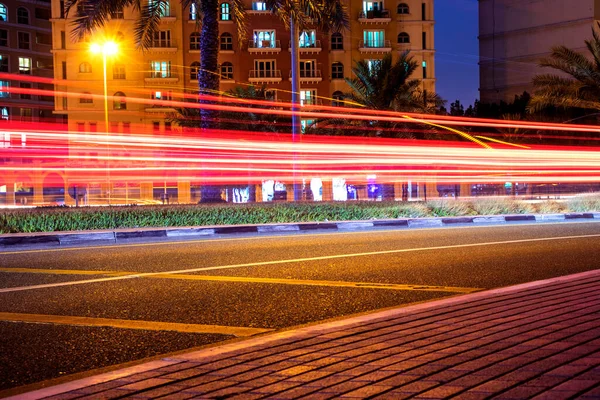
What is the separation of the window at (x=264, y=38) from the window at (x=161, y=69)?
7.85m

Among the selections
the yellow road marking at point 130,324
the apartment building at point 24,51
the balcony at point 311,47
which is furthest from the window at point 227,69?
the yellow road marking at point 130,324

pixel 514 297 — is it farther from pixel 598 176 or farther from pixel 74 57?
pixel 74 57

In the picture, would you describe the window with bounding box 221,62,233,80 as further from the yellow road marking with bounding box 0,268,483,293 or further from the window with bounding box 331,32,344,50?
the yellow road marking with bounding box 0,268,483,293

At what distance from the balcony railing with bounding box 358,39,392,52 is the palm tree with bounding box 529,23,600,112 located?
32273 millimetres

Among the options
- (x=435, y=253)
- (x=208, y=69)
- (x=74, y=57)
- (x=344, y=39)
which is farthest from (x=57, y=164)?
(x=435, y=253)

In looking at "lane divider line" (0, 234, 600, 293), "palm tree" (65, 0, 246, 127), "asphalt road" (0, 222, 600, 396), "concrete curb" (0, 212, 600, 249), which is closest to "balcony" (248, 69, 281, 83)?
"palm tree" (65, 0, 246, 127)

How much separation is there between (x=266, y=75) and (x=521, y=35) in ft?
84.5

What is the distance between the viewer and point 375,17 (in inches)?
2670

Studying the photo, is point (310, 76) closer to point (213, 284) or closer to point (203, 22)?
point (203, 22)

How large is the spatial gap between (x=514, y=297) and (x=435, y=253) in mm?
5245

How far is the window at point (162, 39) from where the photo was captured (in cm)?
6419

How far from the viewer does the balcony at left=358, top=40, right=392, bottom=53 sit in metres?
67.4

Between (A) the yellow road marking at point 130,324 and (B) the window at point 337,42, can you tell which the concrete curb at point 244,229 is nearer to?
(A) the yellow road marking at point 130,324

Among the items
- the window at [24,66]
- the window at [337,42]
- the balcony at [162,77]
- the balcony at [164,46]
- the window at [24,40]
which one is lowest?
the balcony at [162,77]
